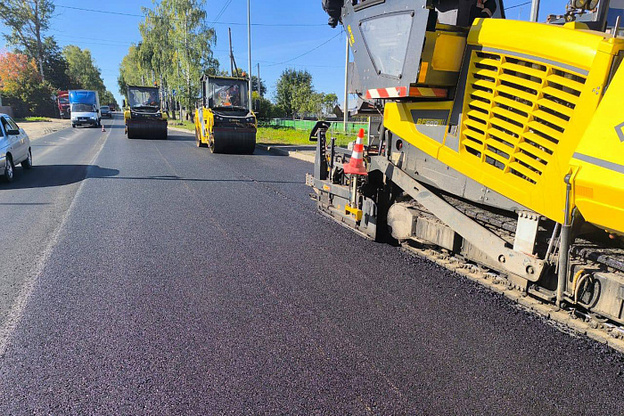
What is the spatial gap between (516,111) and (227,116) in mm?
12532

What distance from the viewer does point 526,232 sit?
302 centimetres

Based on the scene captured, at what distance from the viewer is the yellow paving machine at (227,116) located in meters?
14.1

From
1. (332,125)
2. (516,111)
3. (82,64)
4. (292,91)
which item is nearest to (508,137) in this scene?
(516,111)

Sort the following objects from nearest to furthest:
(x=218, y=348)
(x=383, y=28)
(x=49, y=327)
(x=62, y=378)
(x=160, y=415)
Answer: (x=160, y=415), (x=62, y=378), (x=218, y=348), (x=49, y=327), (x=383, y=28)

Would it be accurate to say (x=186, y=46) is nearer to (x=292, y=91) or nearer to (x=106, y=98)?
(x=292, y=91)

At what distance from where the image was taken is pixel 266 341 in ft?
9.42

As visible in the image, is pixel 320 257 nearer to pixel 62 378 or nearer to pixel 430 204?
pixel 430 204

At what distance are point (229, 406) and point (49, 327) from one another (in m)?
1.77

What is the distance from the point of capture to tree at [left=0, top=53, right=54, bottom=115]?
46.9m

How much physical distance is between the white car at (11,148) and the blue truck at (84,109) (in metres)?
26.4

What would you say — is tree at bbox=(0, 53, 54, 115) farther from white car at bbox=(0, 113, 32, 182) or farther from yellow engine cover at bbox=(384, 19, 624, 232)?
yellow engine cover at bbox=(384, 19, 624, 232)

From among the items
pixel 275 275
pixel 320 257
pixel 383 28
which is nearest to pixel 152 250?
pixel 275 275

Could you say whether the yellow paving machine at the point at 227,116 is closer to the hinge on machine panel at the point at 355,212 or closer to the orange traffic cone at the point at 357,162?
the hinge on machine panel at the point at 355,212

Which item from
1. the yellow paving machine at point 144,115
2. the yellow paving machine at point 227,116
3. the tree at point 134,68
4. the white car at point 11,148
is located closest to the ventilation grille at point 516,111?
the white car at point 11,148
